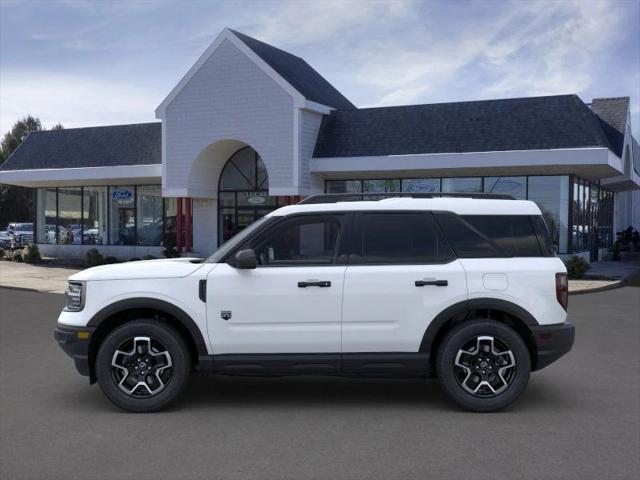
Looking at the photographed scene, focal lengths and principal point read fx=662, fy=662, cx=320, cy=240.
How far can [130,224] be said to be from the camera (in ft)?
93.1

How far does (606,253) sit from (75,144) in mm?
25152

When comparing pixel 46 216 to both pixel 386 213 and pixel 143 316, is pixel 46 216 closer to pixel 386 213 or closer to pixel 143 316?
pixel 143 316

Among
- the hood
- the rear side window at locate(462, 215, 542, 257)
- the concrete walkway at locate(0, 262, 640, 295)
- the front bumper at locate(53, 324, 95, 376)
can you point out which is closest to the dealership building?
the concrete walkway at locate(0, 262, 640, 295)

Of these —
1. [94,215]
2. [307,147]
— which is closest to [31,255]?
[94,215]

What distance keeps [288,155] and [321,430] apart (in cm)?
1776

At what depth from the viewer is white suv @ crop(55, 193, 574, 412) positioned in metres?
5.99

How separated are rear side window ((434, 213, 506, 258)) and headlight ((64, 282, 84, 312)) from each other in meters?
3.43

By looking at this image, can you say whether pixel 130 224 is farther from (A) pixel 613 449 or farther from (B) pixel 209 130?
(A) pixel 613 449

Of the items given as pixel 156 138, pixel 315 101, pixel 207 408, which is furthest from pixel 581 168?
pixel 207 408

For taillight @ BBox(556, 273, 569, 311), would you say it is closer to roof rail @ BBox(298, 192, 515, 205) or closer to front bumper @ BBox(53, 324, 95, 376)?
roof rail @ BBox(298, 192, 515, 205)

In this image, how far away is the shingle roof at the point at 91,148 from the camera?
27359mm

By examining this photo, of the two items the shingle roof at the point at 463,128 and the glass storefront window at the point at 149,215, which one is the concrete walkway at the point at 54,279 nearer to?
the glass storefront window at the point at 149,215

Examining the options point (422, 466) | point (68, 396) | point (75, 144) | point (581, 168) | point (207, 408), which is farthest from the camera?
point (75, 144)

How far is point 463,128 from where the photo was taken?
73.2 feet
